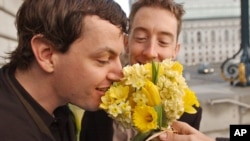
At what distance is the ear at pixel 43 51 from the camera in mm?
1571

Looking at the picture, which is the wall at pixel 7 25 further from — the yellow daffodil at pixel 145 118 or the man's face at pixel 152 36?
the yellow daffodil at pixel 145 118

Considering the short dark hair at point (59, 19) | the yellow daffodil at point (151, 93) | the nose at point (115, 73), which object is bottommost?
the yellow daffodil at point (151, 93)

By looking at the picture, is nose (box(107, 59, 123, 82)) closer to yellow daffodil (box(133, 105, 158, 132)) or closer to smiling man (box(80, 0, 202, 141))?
yellow daffodil (box(133, 105, 158, 132))

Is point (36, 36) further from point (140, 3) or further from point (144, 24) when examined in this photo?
point (140, 3)

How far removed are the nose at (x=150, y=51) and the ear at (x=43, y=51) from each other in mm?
745

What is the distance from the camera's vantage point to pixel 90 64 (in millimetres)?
1574

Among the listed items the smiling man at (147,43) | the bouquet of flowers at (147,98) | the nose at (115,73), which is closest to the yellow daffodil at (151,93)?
the bouquet of flowers at (147,98)

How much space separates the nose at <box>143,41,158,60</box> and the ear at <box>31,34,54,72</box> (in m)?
0.75

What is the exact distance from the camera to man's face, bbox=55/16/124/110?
5.10ft

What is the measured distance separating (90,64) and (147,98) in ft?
0.97

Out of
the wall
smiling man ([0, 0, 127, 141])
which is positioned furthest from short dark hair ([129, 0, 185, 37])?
the wall

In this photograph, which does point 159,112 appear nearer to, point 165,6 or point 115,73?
point 115,73

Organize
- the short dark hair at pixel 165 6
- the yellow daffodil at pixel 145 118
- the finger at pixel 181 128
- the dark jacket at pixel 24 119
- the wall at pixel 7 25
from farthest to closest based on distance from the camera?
the wall at pixel 7 25 → the short dark hair at pixel 165 6 → the finger at pixel 181 128 → the yellow daffodil at pixel 145 118 → the dark jacket at pixel 24 119

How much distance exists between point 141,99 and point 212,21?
33.5 metres
